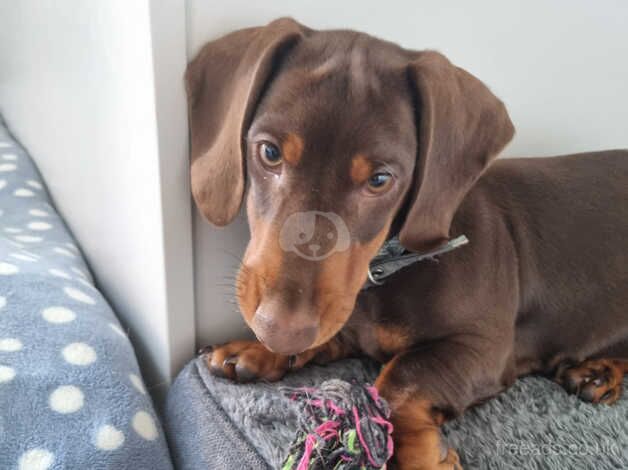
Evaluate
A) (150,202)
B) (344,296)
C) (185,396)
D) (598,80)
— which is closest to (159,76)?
(150,202)

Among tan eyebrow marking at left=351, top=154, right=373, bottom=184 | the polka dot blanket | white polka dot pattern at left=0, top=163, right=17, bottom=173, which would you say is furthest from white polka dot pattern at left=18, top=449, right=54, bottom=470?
white polka dot pattern at left=0, top=163, right=17, bottom=173

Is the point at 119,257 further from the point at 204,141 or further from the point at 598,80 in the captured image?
the point at 598,80

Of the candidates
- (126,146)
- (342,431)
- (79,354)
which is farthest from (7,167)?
(342,431)

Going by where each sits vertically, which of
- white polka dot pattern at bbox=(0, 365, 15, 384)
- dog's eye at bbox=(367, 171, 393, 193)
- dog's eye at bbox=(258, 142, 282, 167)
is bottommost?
white polka dot pattern at bbox=(0, 365, 15, 384)

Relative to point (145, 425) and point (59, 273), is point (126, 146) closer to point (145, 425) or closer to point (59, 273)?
point (59, 273)

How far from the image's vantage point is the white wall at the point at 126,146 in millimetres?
1040

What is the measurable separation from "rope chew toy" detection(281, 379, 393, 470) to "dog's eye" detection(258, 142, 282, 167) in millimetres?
449

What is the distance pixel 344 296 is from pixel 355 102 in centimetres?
34

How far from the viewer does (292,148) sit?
921 mm

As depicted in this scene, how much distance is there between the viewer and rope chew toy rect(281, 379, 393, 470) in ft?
2.97

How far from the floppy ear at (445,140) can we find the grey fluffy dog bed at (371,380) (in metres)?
0.43

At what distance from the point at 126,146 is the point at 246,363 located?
556mm

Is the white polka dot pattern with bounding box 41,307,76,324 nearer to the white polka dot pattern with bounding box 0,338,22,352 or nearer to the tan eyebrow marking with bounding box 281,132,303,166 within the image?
the white polka dot pattern with bounding box 0,338,22,352

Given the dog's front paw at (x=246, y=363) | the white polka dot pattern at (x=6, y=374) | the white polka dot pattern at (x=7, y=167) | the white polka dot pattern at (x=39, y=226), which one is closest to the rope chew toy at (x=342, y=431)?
the dog's front paw at (x=246, y=363)
